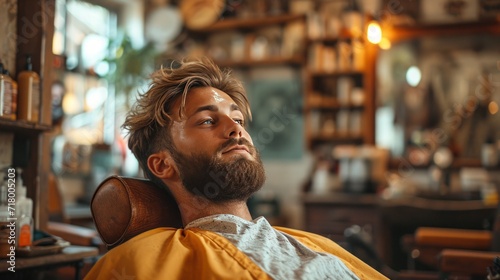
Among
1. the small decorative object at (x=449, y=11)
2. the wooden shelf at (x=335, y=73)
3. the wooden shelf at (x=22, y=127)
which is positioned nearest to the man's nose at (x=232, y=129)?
the wooden shelf at (x=22, y=127)

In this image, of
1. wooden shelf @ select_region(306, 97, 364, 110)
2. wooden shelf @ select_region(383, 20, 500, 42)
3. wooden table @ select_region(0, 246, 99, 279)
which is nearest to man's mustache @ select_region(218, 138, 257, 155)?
wooden table @ select_region(0, 246, 99, 279)

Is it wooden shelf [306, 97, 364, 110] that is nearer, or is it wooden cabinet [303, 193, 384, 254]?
wooden cabinet [303, 193, 384, 254]

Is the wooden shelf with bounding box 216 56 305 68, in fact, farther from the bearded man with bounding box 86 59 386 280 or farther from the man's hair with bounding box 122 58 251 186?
the man's hair with bounding box 122 58 251 186

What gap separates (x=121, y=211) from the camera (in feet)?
5.75

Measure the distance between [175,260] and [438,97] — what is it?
4.22 meters

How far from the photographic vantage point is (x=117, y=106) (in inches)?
233

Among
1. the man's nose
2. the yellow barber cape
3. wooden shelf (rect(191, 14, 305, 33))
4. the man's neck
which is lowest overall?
the yellow barber cape

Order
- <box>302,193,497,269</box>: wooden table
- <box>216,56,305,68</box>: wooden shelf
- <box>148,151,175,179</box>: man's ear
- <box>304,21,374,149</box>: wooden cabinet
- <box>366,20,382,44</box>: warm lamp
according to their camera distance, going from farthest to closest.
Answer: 1. <box>216,56,305,68</box>: wooden shelf
2. <box>304,21,374,149</box>: wooden cabinet
3. <box>366,20,382,44</box>: warm lamp
4. <box>302,193,497,269</box>: wooden table
5. <box>148,151,175,179</box>: man's ear

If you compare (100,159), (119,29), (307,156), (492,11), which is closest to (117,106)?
(100,159)

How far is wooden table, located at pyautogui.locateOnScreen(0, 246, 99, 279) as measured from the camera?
1.87 m

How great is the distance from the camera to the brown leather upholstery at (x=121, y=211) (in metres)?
1.75

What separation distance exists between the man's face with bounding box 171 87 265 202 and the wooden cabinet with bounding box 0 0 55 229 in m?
0.60

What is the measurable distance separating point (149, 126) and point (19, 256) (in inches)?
24.2

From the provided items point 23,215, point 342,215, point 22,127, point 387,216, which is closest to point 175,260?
point 23,215
